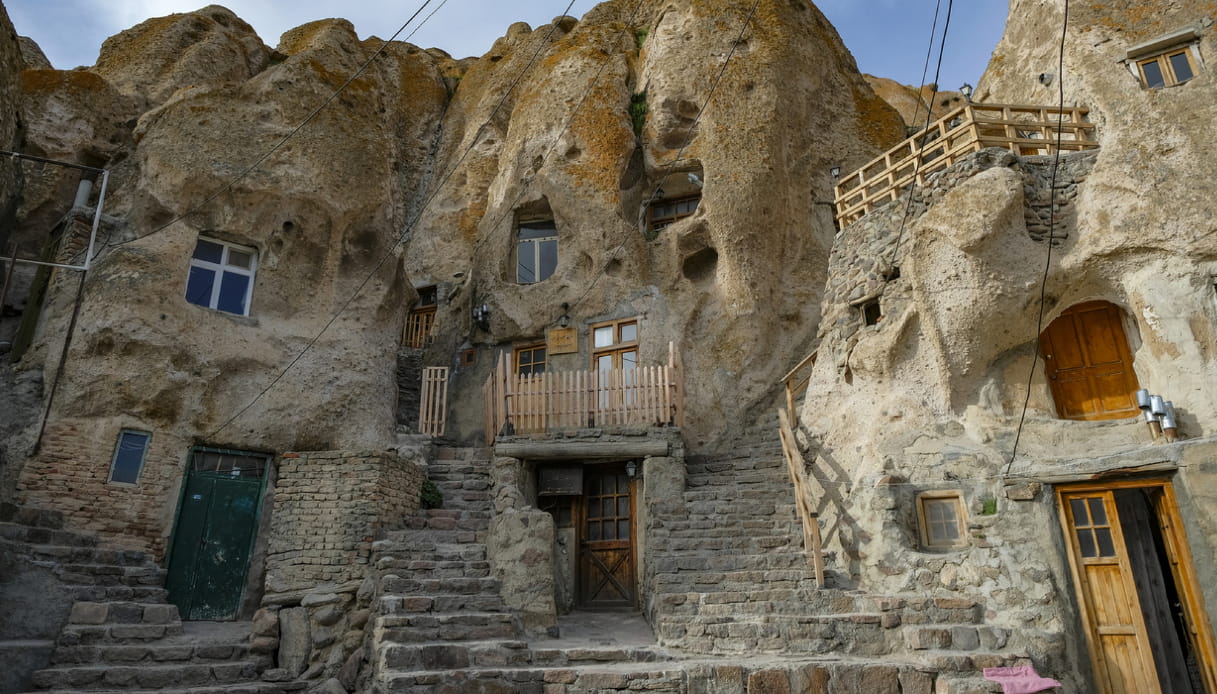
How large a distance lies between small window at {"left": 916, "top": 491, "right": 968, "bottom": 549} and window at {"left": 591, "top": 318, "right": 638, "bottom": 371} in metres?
6.99

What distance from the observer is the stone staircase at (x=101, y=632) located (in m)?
7.78

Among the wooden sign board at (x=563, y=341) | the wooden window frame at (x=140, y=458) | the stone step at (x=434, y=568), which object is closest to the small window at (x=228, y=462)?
the wooden window frame at (x=140, y=458)

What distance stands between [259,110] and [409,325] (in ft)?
21.1

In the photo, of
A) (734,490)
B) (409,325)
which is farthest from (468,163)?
(734,490)

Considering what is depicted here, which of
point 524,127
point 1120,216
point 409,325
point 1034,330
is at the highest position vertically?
point 524,127

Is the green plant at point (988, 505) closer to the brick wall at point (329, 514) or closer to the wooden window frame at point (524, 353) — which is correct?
the brick wall at point (329, 514)

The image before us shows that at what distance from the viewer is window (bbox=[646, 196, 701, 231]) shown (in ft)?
55.2

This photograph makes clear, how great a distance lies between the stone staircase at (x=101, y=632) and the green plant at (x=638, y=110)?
12363 mm

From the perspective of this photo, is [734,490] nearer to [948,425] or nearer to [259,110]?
[948,425]

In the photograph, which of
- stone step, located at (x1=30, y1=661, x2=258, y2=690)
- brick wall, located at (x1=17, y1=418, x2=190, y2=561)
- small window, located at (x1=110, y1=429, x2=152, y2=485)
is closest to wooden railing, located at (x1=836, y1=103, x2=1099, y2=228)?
stone step, located at (x1=30, y1=661, x2=258, y2=690)

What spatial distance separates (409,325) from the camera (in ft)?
61.2

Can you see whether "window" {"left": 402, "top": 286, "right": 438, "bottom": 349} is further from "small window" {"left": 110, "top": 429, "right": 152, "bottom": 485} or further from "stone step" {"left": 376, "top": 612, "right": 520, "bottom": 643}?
"stone step" {"left": 376, "top": 612, "right": 520, "bottom": 643}

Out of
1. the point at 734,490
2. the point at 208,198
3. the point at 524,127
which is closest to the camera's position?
the point at 734,490

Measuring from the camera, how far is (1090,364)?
31.1ft
